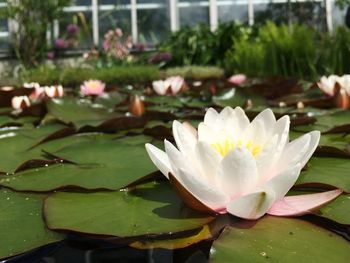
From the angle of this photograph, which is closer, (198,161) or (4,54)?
(198,161)

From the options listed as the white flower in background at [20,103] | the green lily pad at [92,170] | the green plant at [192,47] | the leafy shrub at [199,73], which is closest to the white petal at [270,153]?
the green lily pad at [92,170]

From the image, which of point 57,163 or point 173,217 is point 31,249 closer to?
point 173,217

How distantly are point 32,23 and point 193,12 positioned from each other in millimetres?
2945

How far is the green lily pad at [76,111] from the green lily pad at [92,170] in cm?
48

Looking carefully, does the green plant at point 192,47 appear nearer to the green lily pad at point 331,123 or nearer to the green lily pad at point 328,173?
the green lily pad at point 331,123

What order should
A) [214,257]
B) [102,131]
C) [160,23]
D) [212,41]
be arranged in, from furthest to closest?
[160,23] → [212,41] → [102,131] → [214,257]

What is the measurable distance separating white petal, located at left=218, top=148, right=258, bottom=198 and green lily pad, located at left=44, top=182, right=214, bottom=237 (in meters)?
0.05

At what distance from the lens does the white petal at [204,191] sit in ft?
1.76

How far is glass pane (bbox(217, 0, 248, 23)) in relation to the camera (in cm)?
828

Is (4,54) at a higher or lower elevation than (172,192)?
higher

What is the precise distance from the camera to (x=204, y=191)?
54cm

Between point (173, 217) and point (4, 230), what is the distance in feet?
0.68

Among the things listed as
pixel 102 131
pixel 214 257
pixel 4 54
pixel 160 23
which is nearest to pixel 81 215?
pixel 214 257

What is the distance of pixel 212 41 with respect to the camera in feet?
23.9
